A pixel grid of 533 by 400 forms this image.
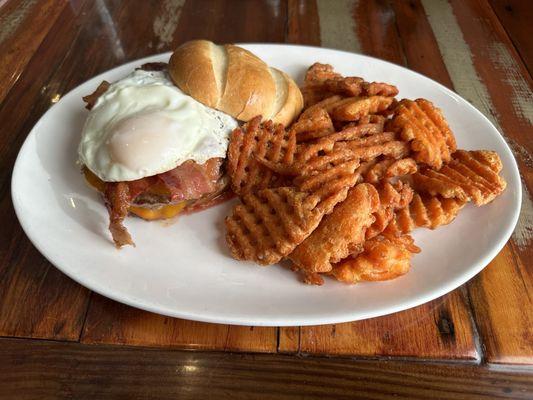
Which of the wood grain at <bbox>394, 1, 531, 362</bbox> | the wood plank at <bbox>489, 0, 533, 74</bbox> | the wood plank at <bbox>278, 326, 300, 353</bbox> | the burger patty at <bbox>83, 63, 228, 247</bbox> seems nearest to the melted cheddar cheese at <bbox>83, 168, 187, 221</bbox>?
the burger patty at <bbox>83, 63, 228, 247</bbox>

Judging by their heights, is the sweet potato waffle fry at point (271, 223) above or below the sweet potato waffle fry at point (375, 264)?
above

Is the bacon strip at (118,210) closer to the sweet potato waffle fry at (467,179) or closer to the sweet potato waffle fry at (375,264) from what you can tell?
the sweet potato waffle fry at (375,264)

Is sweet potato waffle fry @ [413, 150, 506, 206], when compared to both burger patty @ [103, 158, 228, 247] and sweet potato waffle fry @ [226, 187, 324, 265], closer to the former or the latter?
sweet potato waffle fry @ [226, 187, 324, 265]

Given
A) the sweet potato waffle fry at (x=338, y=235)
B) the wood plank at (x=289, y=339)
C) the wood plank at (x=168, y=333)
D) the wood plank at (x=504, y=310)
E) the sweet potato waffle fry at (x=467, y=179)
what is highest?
the sweet potato waffle fry at (x=338, y=235)

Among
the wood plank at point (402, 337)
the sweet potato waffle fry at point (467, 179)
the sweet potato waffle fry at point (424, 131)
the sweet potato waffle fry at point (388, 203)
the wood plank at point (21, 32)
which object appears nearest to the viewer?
the wood plank at point (402, 337)

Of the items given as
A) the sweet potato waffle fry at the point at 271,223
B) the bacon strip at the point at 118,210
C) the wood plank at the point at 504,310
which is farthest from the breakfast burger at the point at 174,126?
the wood plank at the point at 504,310

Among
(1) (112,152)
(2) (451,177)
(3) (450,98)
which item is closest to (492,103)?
(3) (450,98)

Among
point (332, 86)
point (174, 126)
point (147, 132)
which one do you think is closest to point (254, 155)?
point (174, 126)
